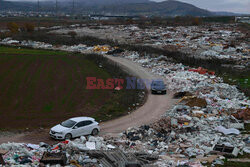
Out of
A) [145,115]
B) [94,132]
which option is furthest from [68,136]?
[145,115]

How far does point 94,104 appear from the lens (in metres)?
26.9

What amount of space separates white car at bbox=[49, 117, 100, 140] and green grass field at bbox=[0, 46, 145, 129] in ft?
10.3

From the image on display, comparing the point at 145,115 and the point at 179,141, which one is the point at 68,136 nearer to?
the point at 179,141

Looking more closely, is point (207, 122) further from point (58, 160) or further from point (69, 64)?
point (69, 64)

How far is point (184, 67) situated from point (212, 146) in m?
25.2

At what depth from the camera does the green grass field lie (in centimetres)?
2317

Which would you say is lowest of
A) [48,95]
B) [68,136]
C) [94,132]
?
[94,132]

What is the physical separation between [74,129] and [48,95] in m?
10.6

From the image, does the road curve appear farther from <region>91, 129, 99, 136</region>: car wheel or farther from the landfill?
the landfill

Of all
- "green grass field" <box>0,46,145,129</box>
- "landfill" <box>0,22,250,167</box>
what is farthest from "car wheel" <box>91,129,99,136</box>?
"green grass field" <box>0,46,145,129</box>

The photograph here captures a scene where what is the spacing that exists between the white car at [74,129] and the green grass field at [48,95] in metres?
3.13

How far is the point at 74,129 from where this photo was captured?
61.5ft

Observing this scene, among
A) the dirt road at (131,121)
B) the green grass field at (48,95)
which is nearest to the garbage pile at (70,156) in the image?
the dirt road at (131,121)

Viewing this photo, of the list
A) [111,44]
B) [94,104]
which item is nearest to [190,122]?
[94,104]
